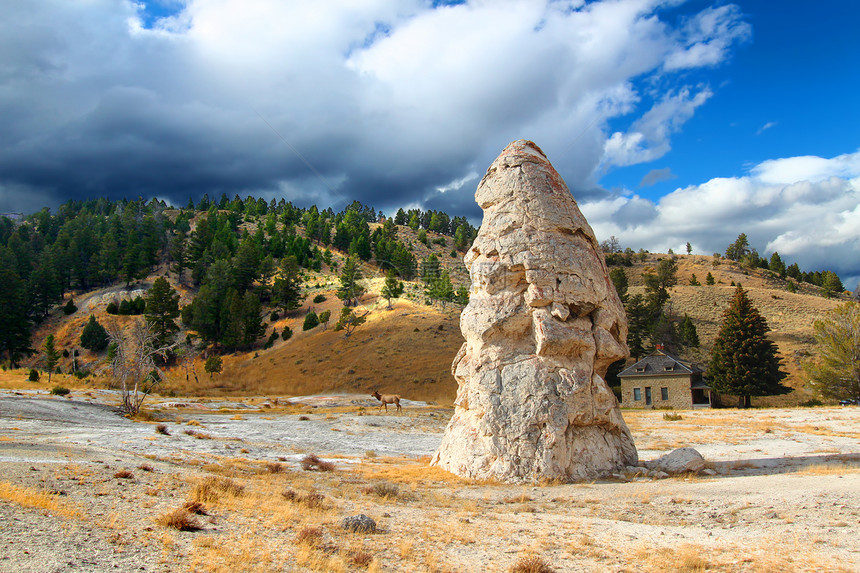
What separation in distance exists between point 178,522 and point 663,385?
54.3 meters

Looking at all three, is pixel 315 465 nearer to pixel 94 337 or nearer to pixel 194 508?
pixel 194 508

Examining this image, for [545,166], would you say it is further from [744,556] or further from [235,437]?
[235,437]

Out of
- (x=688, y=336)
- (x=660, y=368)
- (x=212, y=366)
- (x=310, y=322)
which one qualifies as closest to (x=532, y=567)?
(x=660, y=368)

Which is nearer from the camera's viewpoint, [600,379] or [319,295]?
[600,379]

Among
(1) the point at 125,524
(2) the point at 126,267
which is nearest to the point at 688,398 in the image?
(1) the point at 125,524

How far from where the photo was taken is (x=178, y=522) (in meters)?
7.50

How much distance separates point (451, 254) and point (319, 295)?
60.3 metres

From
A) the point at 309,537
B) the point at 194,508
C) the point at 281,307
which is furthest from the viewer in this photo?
the point at 281,307

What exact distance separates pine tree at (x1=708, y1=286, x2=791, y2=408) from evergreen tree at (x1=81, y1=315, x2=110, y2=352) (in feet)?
267

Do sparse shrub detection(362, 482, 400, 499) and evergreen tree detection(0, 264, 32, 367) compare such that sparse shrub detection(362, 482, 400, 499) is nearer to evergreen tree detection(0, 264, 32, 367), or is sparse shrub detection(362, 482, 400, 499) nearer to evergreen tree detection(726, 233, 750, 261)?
evergreen tree detection(0, 264, 32, 367)

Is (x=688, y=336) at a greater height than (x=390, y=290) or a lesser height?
lesser

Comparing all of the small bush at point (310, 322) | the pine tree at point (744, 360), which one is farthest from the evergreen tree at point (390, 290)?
the pine tree at point (744, 360)

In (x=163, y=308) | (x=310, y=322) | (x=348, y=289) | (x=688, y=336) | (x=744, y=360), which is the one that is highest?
(x=348, y=289)

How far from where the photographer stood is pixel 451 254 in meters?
148
